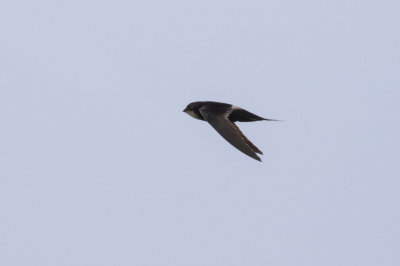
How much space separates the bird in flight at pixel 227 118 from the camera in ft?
75.7

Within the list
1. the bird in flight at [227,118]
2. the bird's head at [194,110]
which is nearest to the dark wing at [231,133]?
the bird in flight at [227,118]

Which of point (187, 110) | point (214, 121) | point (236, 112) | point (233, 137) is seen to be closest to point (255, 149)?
point (233, 137)

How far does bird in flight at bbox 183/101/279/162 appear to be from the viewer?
23078 mm

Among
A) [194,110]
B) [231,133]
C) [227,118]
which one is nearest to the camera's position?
[231,133]

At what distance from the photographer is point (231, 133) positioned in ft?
78.7

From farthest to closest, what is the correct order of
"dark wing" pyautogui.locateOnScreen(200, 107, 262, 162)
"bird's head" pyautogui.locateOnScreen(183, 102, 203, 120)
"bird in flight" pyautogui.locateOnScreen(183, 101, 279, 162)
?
1. "bird's head" pyautogui.locateOnScreen(183, 102, 203, 120)
2. "bird in flight" pyautogui.locateOnScreen(183, 101, 279, 162)
3. "dark wing" pyautogui.locateOnScreen(200, 107, 262, 162)

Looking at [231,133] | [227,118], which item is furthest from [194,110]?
[231,133]

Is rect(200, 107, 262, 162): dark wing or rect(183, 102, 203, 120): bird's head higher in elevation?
rect(183, 102, 203, 120): bird's head

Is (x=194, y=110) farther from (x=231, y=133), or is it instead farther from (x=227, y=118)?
(x=231, y=133)

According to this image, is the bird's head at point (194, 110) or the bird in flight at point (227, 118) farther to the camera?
the bird's head at point (194, 110)

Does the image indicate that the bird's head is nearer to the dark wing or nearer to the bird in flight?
the bird in flight

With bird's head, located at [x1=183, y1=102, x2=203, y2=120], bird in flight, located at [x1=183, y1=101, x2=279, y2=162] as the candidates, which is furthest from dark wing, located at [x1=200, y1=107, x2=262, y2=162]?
bird's head, located at [x1=183, y1=102, x2=203, y2=120]

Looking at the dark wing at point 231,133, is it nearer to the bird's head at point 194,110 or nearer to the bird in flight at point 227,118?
the bird in flight at point 227,118

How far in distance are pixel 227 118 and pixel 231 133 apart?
5.43 feet
